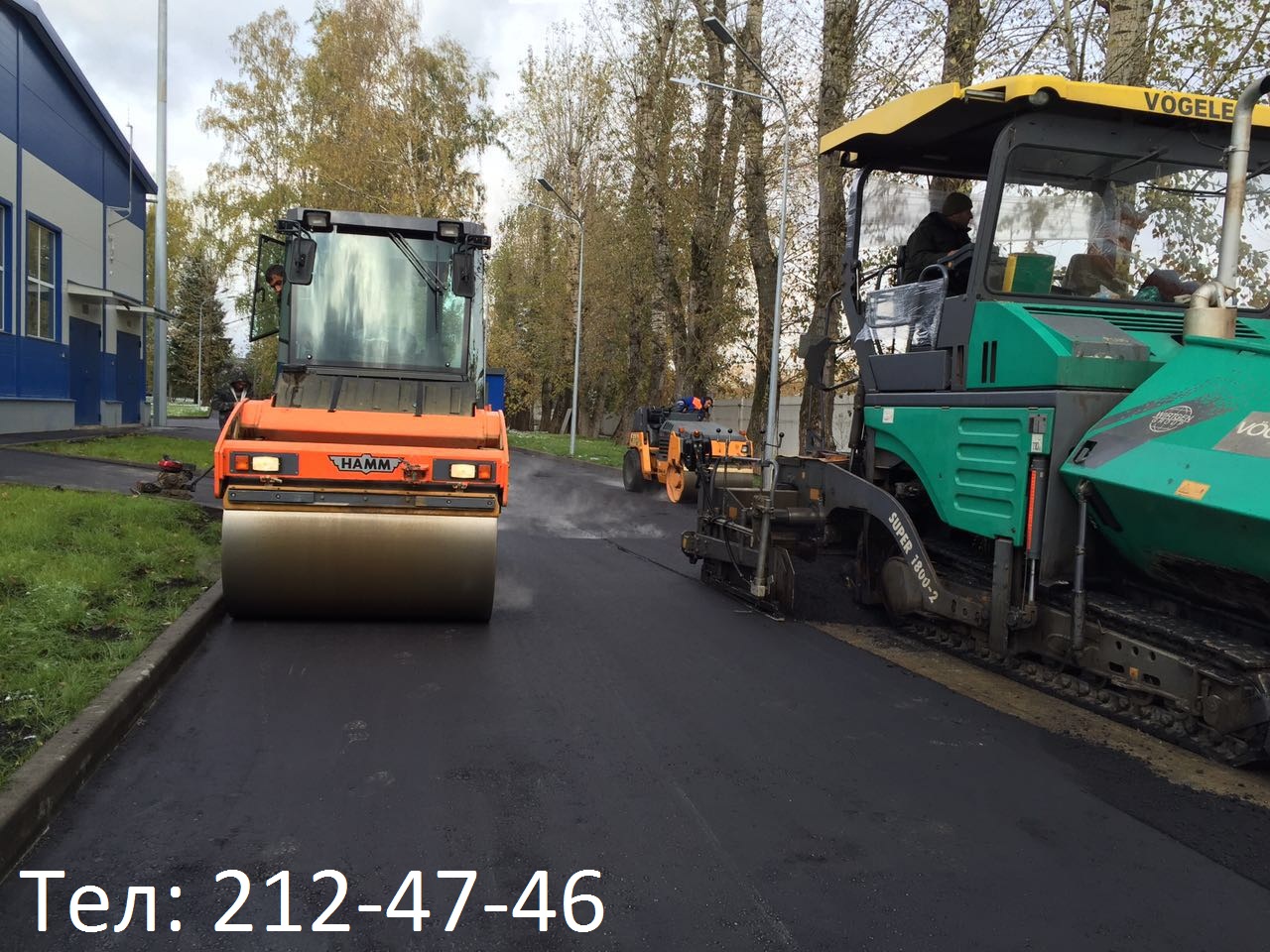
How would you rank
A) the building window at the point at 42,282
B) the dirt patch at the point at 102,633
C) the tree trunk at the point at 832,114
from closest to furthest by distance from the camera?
1. the dirt patch at the point at 102,633
2. the tree trunk at the point at 832,114
3. the building window at the point at 42,282

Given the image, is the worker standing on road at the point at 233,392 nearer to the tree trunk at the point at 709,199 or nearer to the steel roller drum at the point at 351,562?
the steel roller drum at the point at 351,562

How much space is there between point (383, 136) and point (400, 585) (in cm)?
3143

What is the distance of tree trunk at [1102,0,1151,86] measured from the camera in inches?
465

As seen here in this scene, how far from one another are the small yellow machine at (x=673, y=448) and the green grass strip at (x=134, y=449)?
732cm

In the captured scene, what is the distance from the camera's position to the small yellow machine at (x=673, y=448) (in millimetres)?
15109

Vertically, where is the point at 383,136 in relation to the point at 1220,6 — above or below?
above

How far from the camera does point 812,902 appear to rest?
3.24m

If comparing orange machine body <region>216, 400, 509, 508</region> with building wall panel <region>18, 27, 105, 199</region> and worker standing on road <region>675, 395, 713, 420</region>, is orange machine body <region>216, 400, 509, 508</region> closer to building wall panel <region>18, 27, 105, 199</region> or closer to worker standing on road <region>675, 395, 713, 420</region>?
worker standing on road <region>675, 395, 713, 420</region>

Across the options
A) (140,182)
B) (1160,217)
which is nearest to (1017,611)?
(1160,217)

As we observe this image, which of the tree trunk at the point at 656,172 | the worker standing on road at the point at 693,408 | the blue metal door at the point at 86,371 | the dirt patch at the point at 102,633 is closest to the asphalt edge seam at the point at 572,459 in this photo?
the tree trunk at the point at 656,172

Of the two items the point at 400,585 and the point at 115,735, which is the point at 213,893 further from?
the point at 400,585

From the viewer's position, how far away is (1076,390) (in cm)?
507

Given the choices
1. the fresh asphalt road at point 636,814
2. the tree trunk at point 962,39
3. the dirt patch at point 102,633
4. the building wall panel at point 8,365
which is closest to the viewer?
the fresh asphalt road at point 636,814

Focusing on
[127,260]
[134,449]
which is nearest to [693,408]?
[134,449]
